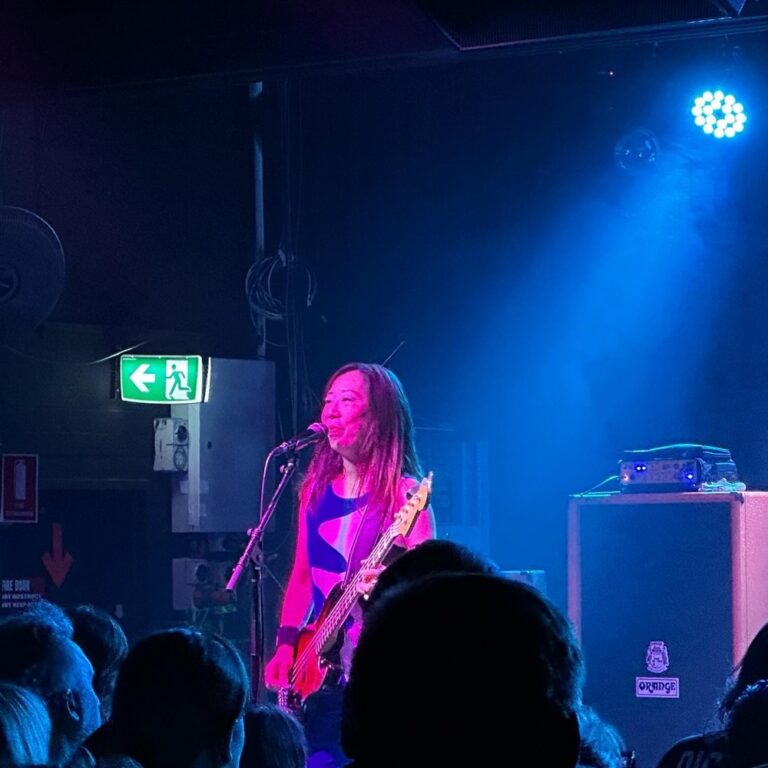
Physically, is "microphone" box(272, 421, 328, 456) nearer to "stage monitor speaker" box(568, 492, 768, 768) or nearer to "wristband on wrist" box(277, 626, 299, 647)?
"wristband on wrist" box(277, 626, 299, 647)

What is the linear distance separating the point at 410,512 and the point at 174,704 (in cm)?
207

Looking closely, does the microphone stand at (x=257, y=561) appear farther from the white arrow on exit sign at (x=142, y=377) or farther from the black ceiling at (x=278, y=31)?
the white arrow on exit sign at (x=142, y=377)

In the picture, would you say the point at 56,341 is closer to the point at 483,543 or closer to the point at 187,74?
the point at 483,543

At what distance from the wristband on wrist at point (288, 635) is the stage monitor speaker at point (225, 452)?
14.8 ft

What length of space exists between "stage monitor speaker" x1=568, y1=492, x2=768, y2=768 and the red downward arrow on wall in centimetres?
410

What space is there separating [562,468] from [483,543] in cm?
79

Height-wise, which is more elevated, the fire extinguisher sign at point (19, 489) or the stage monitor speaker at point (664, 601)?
the fire extinguisher sign at point (19, 489)

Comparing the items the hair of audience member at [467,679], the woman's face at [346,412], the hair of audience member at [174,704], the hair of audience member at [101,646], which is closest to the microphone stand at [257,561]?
the woman's face at [346,412]

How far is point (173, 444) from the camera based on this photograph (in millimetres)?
8898

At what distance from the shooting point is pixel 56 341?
28.9 feet

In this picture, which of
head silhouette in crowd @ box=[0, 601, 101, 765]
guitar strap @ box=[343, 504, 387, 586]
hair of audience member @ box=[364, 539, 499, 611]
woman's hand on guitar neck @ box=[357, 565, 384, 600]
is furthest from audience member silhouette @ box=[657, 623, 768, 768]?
guitar strap @ box=[343, 504, 387, 586]

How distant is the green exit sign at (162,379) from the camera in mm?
8719

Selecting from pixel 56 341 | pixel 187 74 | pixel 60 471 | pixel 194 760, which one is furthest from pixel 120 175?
pixel 194 760

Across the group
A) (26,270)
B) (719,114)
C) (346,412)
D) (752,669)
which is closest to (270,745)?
(752,669)
